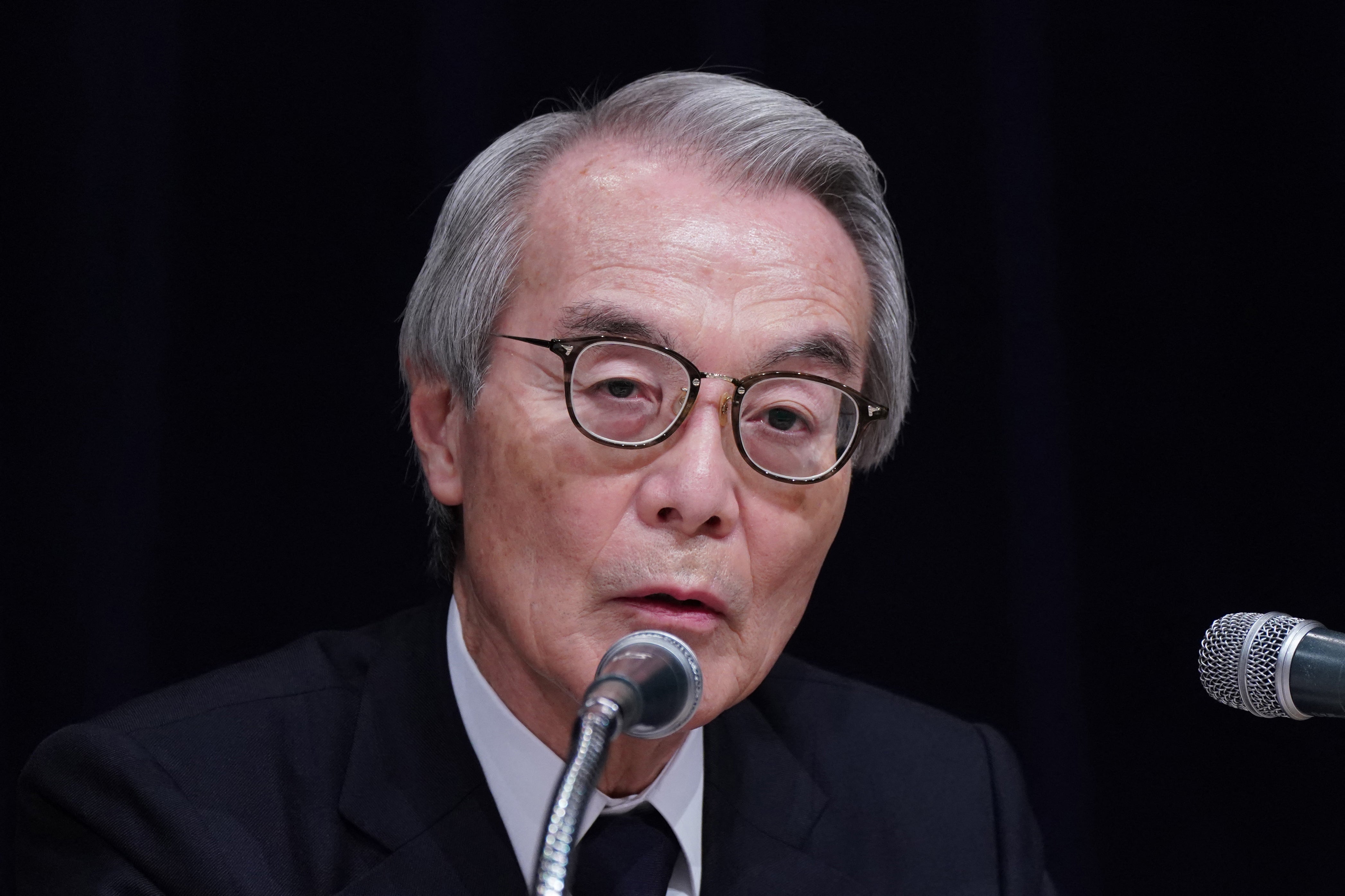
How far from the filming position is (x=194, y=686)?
5.63 ft

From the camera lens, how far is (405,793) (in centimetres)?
164

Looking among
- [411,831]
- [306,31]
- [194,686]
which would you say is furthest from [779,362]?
[306,31]

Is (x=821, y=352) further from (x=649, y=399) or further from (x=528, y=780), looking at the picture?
(x=528, y=780)

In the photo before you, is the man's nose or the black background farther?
the black background

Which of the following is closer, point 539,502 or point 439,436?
point 539,502

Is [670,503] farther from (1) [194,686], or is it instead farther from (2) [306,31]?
(2) [306,31]

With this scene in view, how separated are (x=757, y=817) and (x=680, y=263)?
32.0 inches

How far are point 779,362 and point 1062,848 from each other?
48.9 inches

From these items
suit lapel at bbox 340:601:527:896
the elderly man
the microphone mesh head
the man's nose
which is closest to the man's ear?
the elderly man

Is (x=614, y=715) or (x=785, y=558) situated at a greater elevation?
(x=614, y=715)

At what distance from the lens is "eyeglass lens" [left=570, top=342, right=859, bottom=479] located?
1581 mm

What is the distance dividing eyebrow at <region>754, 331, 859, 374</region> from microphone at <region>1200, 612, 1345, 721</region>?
2.01 feet

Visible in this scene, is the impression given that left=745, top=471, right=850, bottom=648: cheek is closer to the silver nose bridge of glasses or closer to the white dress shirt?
the silver nose bridge of glasses

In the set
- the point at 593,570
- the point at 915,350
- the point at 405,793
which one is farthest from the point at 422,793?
the point at 915,350
